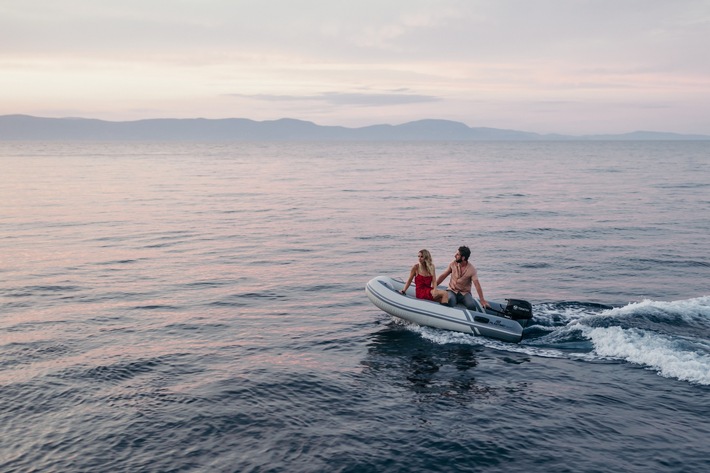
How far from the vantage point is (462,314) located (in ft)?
50.3

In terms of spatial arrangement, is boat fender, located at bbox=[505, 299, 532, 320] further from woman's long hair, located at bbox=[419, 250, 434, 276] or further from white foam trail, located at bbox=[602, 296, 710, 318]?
white foam trail, located at bbox=[602, 296, 710, 318]

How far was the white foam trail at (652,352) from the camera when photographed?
12.7m

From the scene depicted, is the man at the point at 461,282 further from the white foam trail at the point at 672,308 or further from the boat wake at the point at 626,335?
the white foam trail at the point at 672,308

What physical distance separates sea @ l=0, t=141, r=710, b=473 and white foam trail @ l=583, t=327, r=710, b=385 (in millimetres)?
61

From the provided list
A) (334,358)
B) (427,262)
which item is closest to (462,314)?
(427,262)

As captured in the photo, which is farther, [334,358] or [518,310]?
[518,310]

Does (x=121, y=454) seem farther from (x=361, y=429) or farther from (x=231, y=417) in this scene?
(x=361, y=429)

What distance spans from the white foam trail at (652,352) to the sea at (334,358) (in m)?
0.06

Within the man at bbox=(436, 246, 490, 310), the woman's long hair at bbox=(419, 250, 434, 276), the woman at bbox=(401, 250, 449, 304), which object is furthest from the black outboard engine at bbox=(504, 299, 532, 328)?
the woman's long hair at bbox=(419, 250, 434, 276)

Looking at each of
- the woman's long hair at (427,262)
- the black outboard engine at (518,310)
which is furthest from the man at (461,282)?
the black outboard engine at (518,310)

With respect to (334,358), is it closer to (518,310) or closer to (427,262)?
(427,262)

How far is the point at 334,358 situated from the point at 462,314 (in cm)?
375

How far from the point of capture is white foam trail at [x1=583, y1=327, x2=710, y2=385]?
12.7 metres

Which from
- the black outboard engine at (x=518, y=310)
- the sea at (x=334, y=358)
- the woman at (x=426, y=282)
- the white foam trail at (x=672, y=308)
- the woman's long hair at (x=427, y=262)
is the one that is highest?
the woman's long hair at (x=427, y=262)
